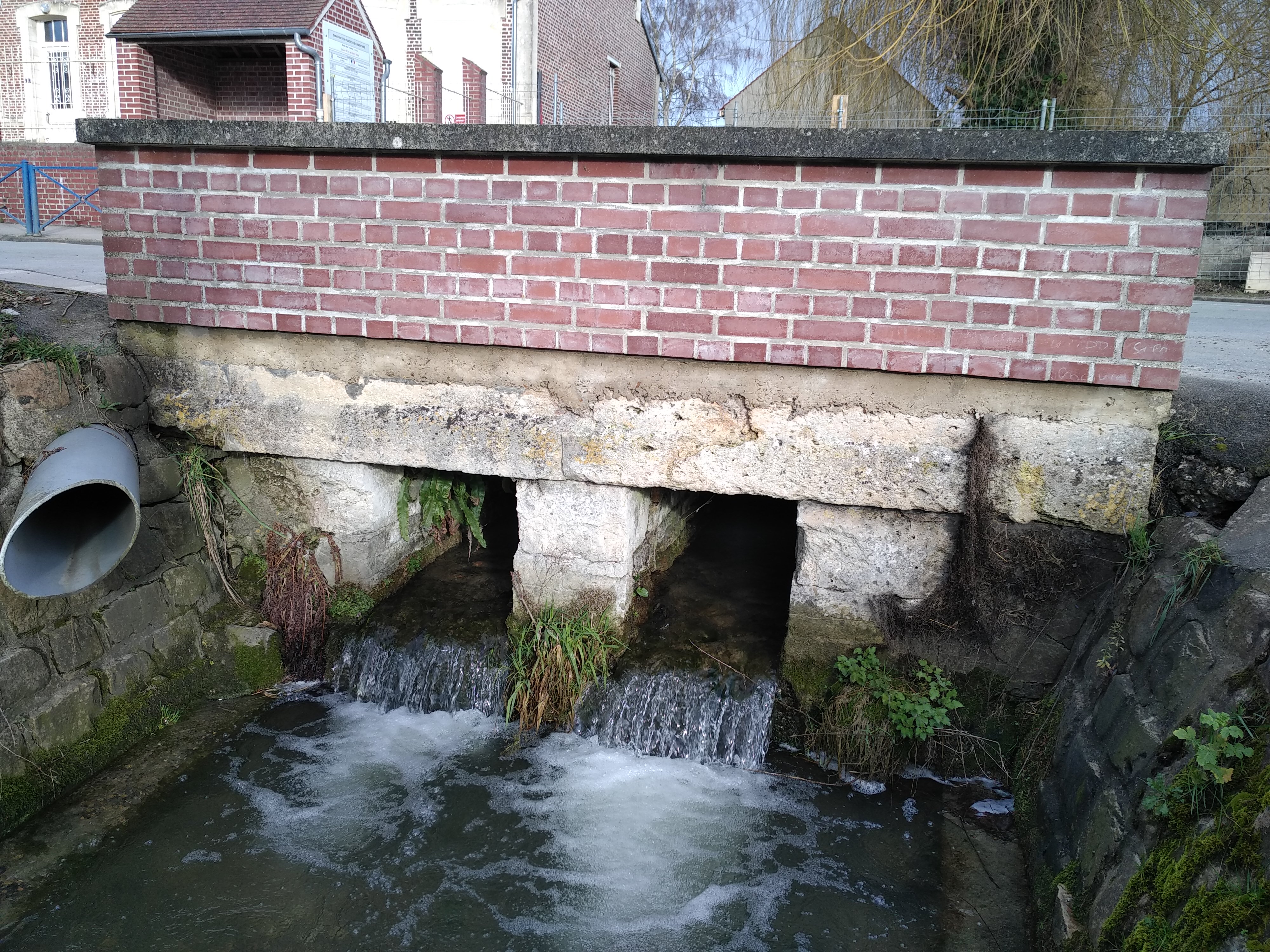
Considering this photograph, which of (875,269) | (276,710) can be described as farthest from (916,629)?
(276,710)

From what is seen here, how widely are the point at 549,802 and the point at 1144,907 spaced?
6.92ft

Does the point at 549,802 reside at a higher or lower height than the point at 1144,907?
lower

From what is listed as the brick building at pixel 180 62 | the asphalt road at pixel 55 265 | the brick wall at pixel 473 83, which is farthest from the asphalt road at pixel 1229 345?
the brick wall at pixel 473 83

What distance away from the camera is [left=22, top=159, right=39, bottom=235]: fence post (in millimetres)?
13289

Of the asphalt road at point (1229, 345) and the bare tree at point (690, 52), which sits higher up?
the bare tree at point (690, 52)

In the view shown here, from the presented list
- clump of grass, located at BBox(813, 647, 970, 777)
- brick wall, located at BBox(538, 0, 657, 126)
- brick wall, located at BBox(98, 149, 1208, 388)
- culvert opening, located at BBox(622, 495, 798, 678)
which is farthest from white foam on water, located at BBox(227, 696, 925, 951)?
brick wall, located at BBox(538, 0, 657, 126)

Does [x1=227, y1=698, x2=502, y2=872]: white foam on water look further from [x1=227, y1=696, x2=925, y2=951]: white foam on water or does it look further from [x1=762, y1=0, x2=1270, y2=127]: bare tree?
[x1=762, y1=0, x2=1270, y2=127]: bare tree

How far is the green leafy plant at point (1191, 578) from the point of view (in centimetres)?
261

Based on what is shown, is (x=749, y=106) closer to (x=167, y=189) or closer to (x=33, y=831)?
(x=167, y=189)

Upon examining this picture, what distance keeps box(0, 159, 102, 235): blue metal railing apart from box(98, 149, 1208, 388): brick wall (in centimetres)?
1192

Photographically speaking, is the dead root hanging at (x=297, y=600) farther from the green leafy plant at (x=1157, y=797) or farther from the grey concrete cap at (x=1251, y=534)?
the grey concrete cap at (x=1251, y=534)

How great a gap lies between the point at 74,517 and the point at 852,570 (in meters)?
3.10

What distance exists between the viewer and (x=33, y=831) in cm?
327

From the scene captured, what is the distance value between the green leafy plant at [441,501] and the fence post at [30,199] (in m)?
11.6
